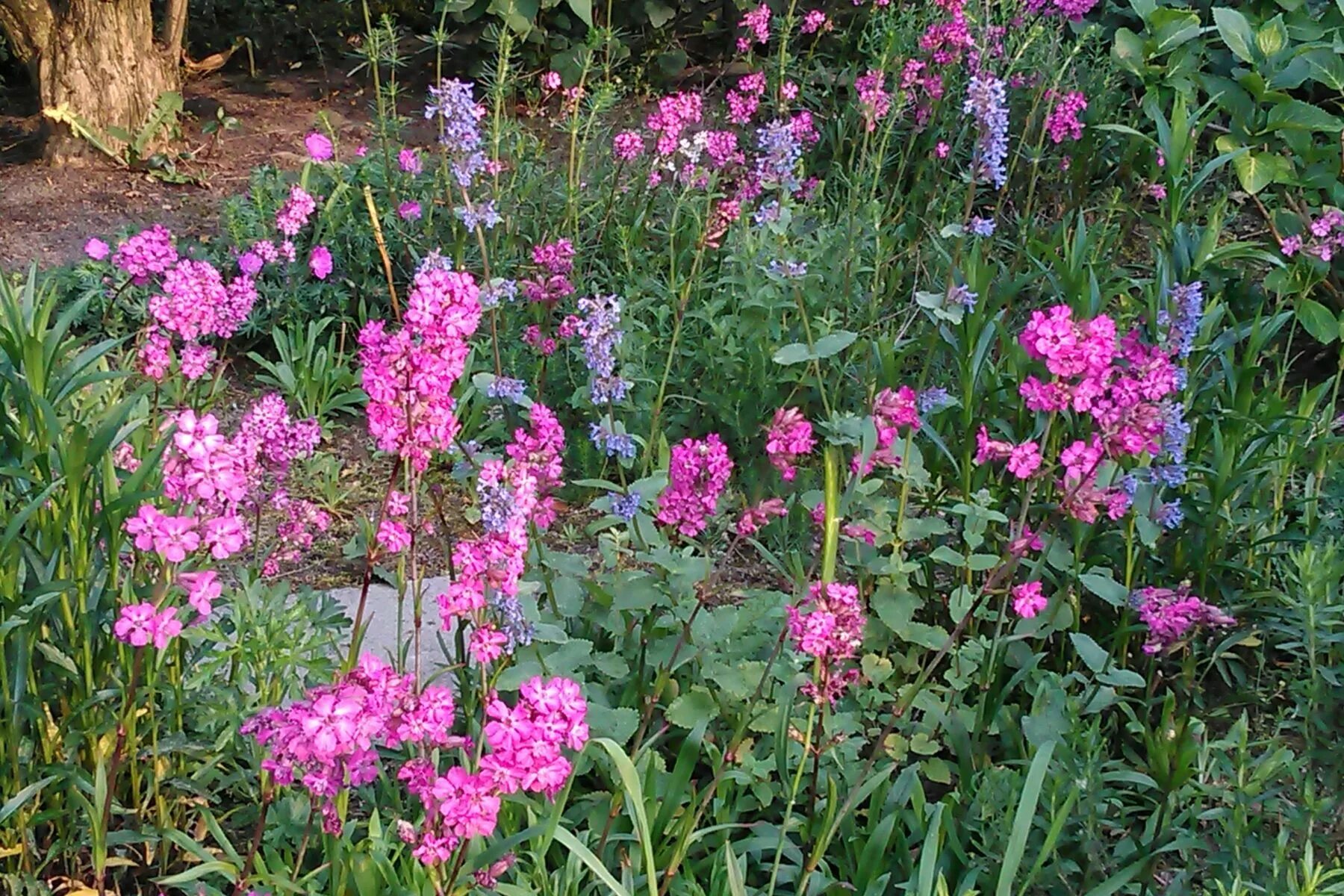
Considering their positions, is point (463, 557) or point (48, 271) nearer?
point (463, 557)

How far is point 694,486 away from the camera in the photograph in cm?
214

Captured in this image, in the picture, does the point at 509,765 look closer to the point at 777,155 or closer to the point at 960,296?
the point at 960,296

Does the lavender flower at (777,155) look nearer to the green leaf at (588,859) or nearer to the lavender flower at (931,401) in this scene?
the lavender flower at (931,401)

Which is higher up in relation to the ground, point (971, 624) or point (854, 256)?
point (854, 256)

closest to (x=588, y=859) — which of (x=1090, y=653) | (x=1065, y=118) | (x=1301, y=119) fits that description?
(x=1090, y=653)

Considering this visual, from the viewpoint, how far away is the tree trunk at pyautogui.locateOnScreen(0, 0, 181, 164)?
193 inches

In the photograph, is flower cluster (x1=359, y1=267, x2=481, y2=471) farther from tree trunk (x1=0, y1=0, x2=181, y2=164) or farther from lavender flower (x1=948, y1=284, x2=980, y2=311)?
tree trunk (x1=0, y1=0, x2=181, y2=164)

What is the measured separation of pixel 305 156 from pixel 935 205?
2.22 m

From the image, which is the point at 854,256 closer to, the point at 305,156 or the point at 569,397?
the point at 569,397

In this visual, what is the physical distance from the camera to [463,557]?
5.66 feet

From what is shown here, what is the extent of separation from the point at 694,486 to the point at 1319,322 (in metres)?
2.34

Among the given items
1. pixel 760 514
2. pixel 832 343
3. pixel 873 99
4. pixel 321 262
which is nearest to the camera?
pixel 760 514

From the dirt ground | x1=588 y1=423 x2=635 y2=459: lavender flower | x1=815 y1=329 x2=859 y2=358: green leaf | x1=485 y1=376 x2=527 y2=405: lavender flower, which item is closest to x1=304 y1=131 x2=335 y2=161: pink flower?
the dirt ground

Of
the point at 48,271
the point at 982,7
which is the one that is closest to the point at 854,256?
the point at 982,7
